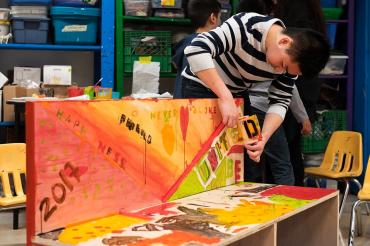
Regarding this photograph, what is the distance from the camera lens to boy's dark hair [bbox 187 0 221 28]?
9.61ft

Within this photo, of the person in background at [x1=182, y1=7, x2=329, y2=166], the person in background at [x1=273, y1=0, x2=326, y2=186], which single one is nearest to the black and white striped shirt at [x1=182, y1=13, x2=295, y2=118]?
the person in background at [x1=182, y1=7, x2=329, y2=166]

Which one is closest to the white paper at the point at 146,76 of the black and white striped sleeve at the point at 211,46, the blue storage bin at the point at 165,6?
the blue storage bin at the point at 165,6

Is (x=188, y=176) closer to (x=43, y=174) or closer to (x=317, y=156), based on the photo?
(x=43, y=174)

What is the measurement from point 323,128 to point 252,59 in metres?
A: 2.65

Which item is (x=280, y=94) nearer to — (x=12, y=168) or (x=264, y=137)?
(x=264, y=137)

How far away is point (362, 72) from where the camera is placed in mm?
4387

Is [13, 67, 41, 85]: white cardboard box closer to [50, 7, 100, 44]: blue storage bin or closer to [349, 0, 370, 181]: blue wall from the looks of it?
[50, 7, 100, 44]: blue storage bin

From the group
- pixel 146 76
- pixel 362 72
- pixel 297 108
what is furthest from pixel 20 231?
pixel 362 72

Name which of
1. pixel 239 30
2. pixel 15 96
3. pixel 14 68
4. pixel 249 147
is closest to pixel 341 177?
pixel 249 147

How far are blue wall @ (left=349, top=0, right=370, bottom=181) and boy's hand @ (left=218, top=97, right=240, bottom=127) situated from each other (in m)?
2.83

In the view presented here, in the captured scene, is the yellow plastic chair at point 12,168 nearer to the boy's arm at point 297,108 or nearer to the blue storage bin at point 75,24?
the blue storage bin at point 75,24

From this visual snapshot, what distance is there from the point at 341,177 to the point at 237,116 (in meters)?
1.59

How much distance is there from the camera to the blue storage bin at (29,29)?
3.64 meters

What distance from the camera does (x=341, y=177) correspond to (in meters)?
3.22
